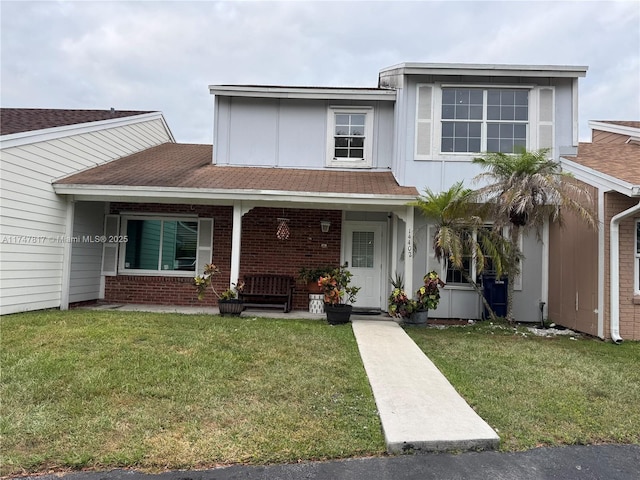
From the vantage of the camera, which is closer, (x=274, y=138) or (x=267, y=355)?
(x=267, y=355)

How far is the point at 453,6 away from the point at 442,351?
785 centimetres

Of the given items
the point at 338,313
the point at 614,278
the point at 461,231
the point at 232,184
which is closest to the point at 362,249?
the point at 338,313

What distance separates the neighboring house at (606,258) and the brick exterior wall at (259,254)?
5.00m

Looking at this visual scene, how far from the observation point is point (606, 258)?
728 centimetres

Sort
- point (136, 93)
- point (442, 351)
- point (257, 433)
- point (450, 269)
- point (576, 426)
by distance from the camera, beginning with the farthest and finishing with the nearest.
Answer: point (136, 93)
point (450, 269)
point (442, 351)
point (576, 426)
point (257, 433)

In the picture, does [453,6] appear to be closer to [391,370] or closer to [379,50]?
[379,50]

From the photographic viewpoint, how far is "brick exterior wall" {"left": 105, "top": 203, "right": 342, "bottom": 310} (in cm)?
1004

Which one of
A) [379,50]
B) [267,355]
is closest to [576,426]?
[267,355]

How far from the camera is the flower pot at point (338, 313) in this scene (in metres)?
7.88

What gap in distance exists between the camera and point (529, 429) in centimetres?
348

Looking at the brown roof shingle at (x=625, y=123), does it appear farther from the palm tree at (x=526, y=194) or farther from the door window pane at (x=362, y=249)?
the door window pane at (x=362, y=249)

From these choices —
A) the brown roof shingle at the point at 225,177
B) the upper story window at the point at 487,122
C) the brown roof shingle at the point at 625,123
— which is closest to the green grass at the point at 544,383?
the brown roof shingle at the point at 225,177

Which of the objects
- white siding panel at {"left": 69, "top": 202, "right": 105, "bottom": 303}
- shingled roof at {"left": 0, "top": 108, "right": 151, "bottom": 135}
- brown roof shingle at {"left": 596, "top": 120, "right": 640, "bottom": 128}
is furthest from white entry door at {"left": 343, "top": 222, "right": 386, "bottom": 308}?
brown roof shingle at {"left": 596, "top": 120, "right": 640, "bottom": 128}

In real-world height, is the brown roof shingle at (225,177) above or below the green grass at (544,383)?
above
